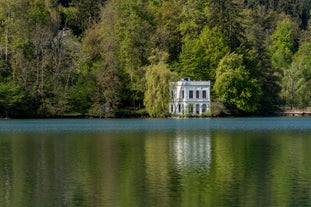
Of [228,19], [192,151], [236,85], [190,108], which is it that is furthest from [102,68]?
[192,151]

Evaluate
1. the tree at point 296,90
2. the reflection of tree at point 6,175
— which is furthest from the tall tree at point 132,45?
the reflection of tree at point 6,175

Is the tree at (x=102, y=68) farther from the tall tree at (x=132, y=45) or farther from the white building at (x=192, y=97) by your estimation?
the white building at (x=192, y=97)

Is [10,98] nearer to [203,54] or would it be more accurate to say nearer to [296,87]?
[203,54]

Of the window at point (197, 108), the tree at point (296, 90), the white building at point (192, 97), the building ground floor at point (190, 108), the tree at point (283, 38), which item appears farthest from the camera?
the tree at point (283, 38)

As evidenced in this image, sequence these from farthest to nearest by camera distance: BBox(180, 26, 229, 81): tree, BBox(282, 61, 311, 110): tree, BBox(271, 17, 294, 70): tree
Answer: BBox(271, 17, 294, 70): tree, BBox(282, 61, 311, 110): tree, BBox(180, 26, 229, 81): tree

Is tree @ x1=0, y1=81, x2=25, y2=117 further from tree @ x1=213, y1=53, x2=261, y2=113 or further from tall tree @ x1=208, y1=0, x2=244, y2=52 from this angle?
tall tree @ x1=208, y1=0, x2=244, y2=52

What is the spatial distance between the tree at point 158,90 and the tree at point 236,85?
315 inches

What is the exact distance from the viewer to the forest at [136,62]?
10200 cm

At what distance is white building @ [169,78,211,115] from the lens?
102750mm

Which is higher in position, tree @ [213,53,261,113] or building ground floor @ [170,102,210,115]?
tree @ [213,53,261,113]

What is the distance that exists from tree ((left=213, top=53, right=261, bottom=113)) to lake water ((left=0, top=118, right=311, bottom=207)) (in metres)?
52.0

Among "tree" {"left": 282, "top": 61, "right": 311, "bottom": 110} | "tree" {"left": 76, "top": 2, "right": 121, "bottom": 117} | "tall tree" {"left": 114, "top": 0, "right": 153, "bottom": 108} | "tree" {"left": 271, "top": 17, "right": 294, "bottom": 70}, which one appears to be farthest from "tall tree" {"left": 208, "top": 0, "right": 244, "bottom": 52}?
"tree" {"left": 271, "top": 17, "right": 294, "bottom": 70}

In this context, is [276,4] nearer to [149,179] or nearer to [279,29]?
[279,29]

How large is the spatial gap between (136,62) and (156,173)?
7624 centimetres
